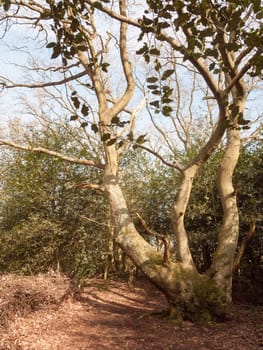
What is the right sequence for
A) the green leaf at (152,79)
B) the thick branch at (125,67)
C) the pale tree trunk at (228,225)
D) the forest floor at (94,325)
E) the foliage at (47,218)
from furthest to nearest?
the foliage at (47,218) → the thick branch at (125,67) → the pale tree trunk at (228,225) → the forest floor at (94,325) → the green leaf at (152,79)

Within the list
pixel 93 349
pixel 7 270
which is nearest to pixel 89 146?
pixel 7 270

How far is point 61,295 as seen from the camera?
6559 millimetres

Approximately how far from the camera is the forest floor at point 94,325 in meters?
4.51

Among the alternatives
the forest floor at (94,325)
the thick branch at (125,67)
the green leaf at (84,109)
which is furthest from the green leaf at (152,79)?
the thick branch at (125,67)

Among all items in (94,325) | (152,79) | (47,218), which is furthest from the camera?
(47,218)

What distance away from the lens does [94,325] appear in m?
5.54

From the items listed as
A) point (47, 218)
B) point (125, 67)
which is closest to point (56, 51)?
point (125, 67)

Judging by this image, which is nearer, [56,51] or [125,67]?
[56,51]

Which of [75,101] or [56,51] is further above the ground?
[56,51]

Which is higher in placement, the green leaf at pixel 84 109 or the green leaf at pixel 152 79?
the green leaf at pixel 152 79

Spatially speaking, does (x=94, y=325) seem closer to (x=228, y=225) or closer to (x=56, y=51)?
(x=228, y=225)

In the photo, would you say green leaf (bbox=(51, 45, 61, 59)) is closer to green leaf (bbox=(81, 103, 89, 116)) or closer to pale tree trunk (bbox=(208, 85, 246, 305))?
green leaf (bbox=(81, 103, 89, 116))

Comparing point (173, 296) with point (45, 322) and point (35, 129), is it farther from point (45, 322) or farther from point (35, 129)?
point (35, 129)

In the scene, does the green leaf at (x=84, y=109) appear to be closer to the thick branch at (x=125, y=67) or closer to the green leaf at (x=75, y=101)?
the green leaf at (x=75, y=101)
